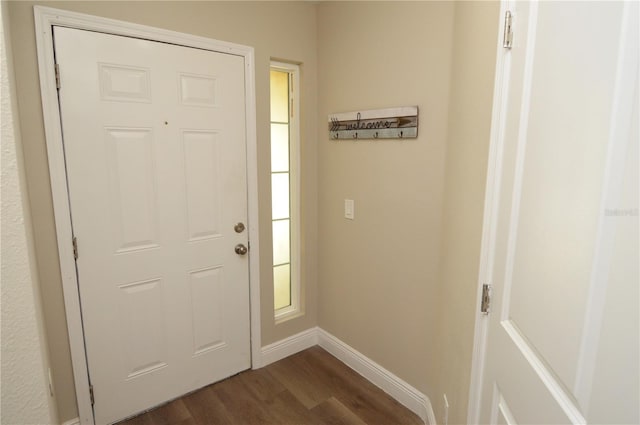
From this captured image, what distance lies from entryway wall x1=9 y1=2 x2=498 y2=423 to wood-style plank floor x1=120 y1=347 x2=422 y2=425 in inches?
8.3

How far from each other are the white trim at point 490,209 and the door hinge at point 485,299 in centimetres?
2

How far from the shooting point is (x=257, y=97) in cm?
221

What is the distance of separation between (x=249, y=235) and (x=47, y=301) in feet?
3.50

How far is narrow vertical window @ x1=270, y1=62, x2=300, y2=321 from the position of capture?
7.99 ft

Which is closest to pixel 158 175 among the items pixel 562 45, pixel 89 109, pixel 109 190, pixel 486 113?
pixel 109 190

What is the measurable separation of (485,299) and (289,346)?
1.81 meters

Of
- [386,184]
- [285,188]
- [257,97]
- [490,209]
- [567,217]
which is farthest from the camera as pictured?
[285,188]

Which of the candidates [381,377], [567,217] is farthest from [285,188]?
[567,217]

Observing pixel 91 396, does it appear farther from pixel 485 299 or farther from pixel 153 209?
pixel 485 299

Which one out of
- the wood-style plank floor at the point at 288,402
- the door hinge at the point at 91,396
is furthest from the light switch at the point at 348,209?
the door hinge at the point at 91,396

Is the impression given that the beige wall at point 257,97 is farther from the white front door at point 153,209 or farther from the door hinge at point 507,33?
the door hinge at point 507,33

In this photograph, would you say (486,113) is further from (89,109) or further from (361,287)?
(89,109)

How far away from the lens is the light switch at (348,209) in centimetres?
233

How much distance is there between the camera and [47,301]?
1.71 m
